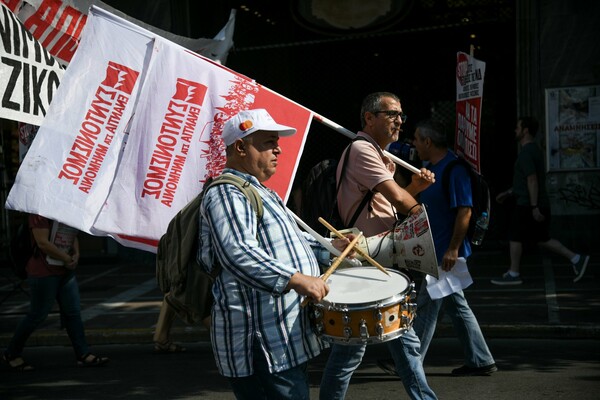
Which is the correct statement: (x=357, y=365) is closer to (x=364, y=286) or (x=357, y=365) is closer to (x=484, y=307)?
(x=364, y=286)

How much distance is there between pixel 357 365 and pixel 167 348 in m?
3.87

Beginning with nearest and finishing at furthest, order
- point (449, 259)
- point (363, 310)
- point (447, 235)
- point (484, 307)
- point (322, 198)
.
A: 1. point (363, 310)
2. point (322, 198)
3. point (449, 259)
4. point (447, 235)
5. point (484, 307)

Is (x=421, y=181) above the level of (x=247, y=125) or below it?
below

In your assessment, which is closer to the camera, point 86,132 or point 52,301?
point 86,132

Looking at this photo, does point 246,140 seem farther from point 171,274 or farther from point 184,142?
point 184,142

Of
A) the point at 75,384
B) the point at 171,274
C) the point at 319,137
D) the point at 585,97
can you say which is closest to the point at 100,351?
the point at 75,384

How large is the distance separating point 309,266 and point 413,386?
1531mm

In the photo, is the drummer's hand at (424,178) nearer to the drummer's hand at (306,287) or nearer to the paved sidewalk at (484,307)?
the drummer's hand at (306,287)

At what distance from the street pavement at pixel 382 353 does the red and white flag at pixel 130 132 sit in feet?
7.86

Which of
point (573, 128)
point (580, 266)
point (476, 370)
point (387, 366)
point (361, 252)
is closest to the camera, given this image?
point (361, 252)

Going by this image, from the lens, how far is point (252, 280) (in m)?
3.38

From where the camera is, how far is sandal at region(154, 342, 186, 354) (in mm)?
8203

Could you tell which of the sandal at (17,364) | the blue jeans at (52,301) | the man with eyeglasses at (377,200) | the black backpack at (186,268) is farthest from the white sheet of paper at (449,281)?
the sandal at (17,364)

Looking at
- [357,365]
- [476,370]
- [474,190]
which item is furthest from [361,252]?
[476,370]
